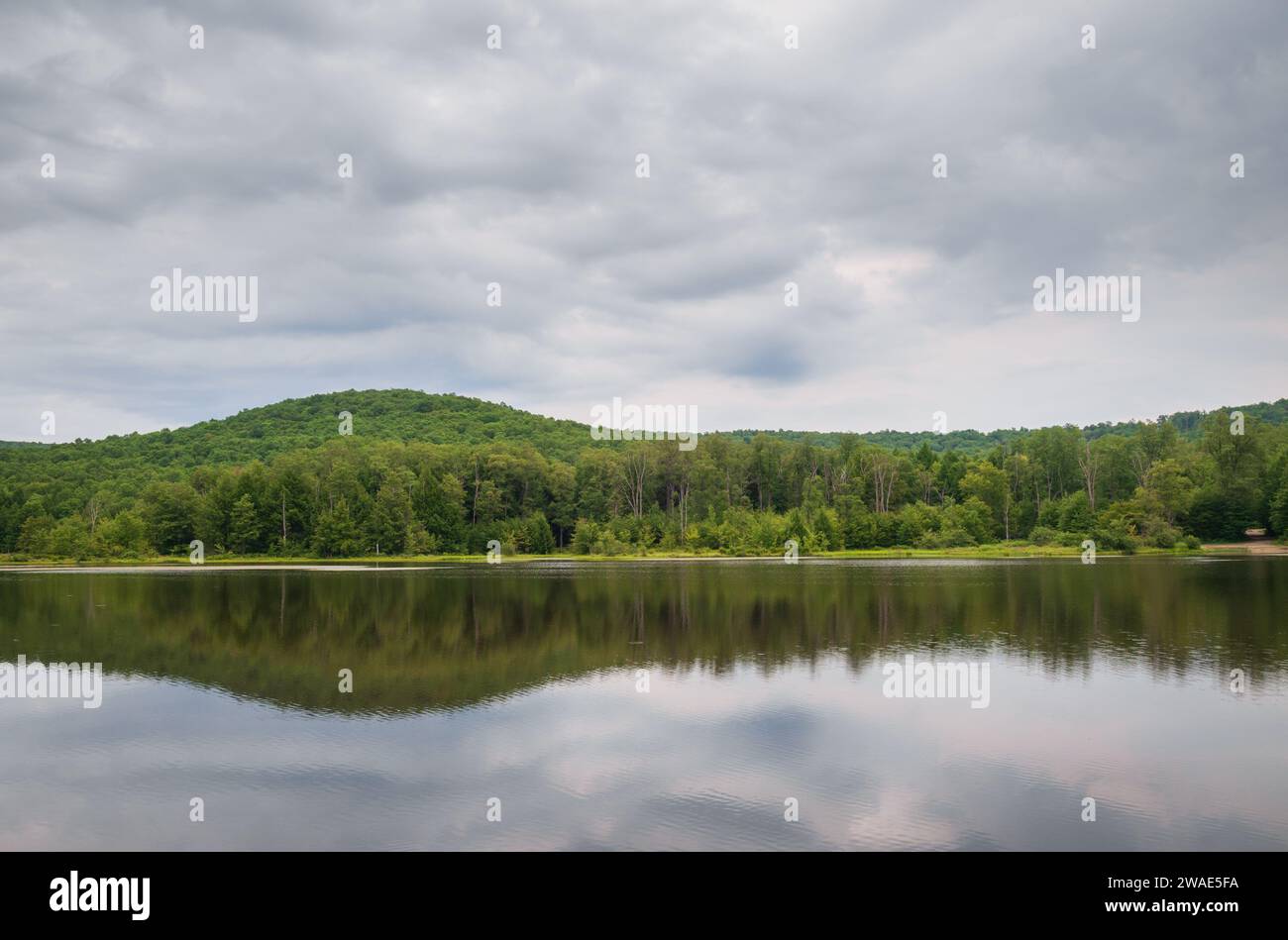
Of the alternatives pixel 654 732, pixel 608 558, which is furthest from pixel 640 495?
pixel 654 732

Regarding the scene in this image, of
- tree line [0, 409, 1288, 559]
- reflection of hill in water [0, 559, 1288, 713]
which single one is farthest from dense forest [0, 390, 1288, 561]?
reflection of hill in water [0, 559, 1288, 713]

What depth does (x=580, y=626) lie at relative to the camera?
109 ft

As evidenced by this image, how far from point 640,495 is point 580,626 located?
84.6 m

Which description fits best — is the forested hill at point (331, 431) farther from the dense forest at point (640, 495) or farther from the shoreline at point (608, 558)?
the shoreline at point (608, 558)

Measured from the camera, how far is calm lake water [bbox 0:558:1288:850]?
41.4 ft

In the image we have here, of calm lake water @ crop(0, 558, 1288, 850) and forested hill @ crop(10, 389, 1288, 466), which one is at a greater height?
forested hill @ crop(10, 389, 1288, 466)

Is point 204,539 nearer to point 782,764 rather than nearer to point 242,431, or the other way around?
point 242,431

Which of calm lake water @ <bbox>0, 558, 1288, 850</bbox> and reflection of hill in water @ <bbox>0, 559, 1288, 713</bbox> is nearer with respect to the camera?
calm lake water @ <bbox>0, 558, 1288, 850</bbox>

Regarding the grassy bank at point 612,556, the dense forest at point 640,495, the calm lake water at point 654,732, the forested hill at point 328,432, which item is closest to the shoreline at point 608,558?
the grassy bank at point 612,556

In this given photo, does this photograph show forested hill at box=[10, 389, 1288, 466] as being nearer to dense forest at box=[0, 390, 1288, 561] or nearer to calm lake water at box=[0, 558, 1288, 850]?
dense forest at box=[0, 390, 1288, 561]

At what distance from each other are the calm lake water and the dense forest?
66.1 meters

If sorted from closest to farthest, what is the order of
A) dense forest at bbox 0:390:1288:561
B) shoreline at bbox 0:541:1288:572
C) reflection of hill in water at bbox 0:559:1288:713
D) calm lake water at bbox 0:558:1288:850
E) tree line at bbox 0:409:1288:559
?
calm lake water at bbox 0:558:1288:850 → reflection of hill in water at bbox 0:559:1288:713 → shoreline at bbox 0:541:1288:572 → tree line at bbox 0:409:1288:559 → dense forest at bbox 0:390:1288:561
